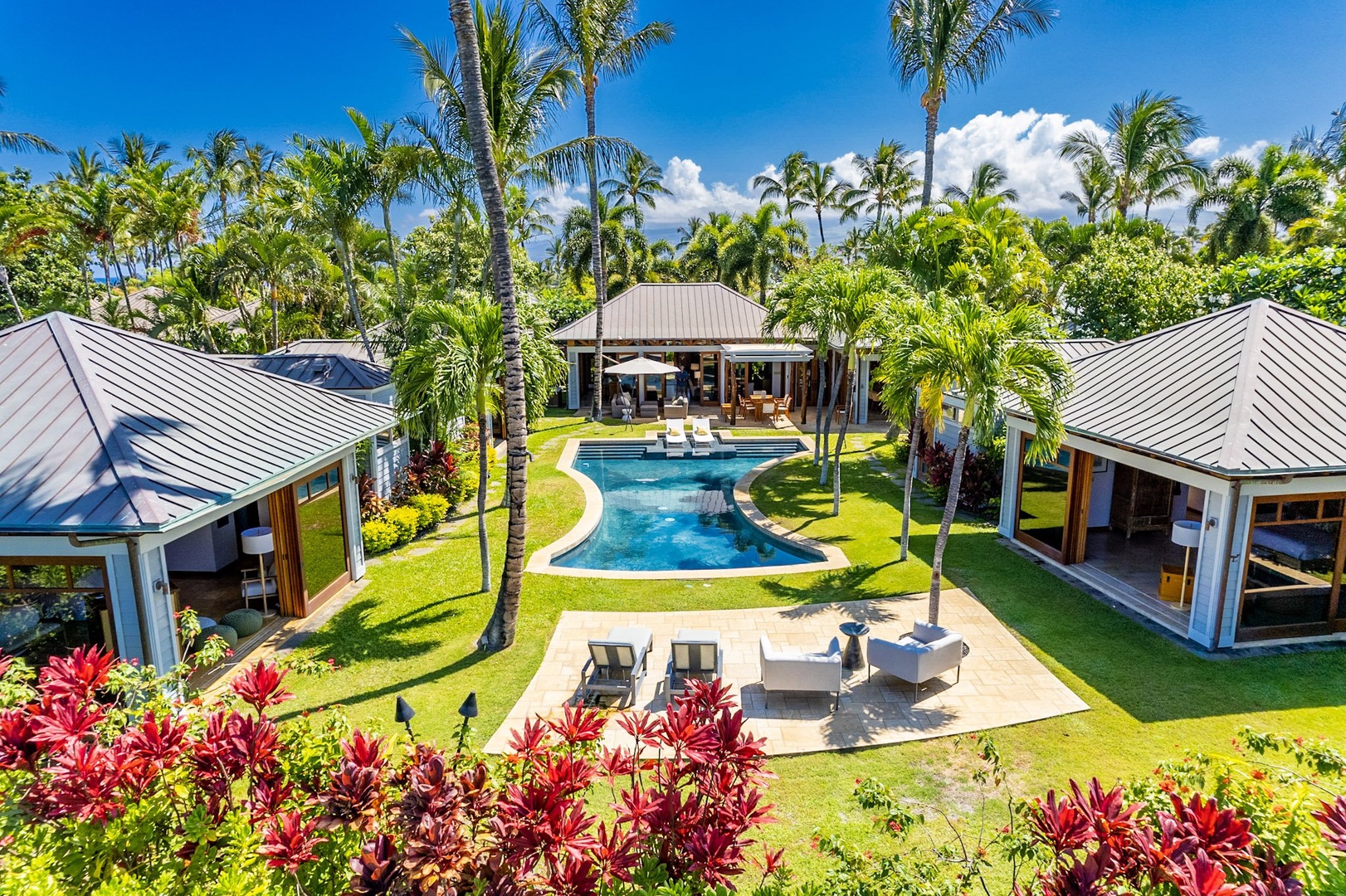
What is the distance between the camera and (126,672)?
595cm

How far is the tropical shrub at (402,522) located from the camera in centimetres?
1634

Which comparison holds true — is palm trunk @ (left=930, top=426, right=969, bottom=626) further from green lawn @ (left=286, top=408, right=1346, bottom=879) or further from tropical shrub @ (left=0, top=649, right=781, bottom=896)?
tropical shrub @ (left=0, top=649, right=781, bottom=896)

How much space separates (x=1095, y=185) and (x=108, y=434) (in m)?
44.2

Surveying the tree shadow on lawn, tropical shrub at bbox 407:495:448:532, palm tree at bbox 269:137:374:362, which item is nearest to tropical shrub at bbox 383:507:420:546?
tropical shrub at bbox 407:495:448:532

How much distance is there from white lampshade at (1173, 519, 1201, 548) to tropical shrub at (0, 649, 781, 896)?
10.3m

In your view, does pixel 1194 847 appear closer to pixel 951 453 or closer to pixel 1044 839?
pixel 1044 839

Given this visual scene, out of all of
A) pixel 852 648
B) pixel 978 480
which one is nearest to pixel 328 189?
pixel 852 648

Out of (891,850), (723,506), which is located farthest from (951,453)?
(891,850)

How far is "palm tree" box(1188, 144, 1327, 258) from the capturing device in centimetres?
2880

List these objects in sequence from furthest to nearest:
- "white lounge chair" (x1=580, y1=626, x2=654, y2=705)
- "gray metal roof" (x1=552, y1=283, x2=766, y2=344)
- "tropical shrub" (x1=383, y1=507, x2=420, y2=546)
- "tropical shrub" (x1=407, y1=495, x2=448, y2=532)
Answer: "gray metal roof" (x1=552, y1=283, x2=766, y2=344) → "tropical shrub" (x1=407, y1=495, x2=448, y2=532) → "tropical shrub" (x1=383, y1=507, x2=420, y2=546) → "white lounge chair" (x1=580, y1=626, x2=654, y2=705)

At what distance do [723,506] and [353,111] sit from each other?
1536cm

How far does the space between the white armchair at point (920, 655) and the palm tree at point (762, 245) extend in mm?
34733

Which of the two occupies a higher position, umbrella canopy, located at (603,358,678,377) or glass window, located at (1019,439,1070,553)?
umbrella canopy, located at (603,358,678,377)

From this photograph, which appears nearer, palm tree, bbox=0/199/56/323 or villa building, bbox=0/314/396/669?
villa building, bbox=0/314/396/669
